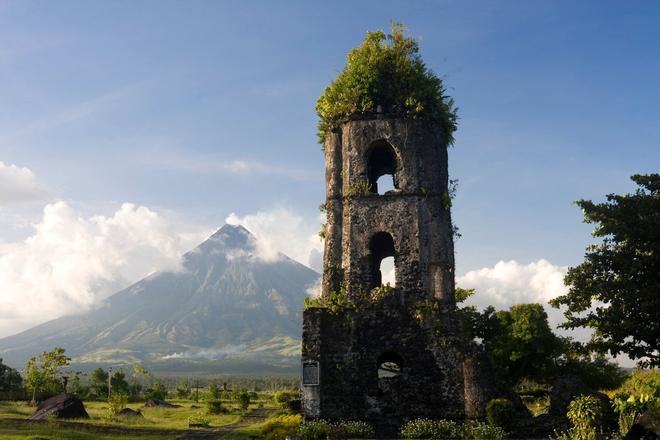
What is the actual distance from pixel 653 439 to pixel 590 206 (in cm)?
822

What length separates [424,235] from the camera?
792 inches

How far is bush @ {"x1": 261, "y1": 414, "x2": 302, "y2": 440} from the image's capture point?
17.0 m

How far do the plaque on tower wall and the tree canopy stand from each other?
28.9 ft

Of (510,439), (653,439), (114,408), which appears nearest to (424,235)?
(510,439)

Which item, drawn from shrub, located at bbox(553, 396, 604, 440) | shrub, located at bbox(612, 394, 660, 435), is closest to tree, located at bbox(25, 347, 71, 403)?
shrub, located at bbox(553, 396, 604, 440)

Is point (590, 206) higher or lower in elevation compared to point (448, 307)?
higher

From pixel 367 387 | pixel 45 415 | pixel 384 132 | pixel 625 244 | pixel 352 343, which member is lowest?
pixel 45 415

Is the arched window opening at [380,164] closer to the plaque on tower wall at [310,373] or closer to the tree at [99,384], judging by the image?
the plaque on tower wall at [310,373]

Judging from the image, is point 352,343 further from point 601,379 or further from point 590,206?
point 601,379

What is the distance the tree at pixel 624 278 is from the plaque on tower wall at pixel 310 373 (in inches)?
312

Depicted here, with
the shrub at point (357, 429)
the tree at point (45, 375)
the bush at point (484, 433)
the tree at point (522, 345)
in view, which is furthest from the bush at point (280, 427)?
the tree at point (45, 375)

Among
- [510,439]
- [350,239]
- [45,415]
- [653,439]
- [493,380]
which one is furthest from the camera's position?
[45,415]

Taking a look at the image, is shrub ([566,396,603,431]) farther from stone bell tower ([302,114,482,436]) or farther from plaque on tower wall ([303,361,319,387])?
plaque on tower wall ([303,361,319,387])

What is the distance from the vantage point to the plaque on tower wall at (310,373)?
18734mm
